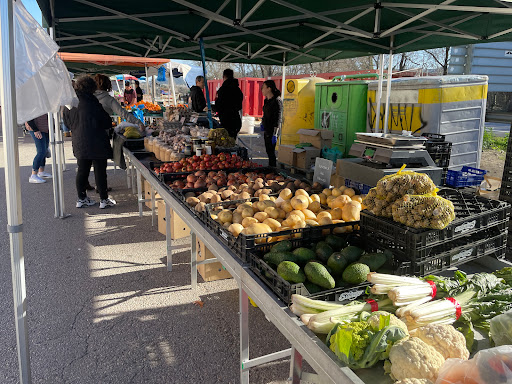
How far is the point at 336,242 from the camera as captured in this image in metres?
2.28

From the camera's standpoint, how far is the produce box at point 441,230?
1.98 m

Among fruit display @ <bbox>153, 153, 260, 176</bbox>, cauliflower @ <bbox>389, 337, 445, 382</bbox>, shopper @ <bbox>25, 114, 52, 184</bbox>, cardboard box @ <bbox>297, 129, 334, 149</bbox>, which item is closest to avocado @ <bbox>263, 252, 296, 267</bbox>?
cauliflower @ <bbox>389, 337, 445, 382</bbox>

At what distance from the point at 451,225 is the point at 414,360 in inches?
39.9

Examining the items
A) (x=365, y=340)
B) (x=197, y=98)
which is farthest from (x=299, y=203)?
(x=197, y=98)

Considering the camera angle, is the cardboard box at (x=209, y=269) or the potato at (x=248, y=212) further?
the cardboard box at (x=209, y=269)

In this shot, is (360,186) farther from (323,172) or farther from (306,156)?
(306,156)

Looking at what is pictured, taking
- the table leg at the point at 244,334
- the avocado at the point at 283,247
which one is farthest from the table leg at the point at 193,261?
the avocado at the point at 283,247

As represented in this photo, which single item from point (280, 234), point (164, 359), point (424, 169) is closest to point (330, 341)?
point (280, 234)

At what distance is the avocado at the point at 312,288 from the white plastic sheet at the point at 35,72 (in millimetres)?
1943

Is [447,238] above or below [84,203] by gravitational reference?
above

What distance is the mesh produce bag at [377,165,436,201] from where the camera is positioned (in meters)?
2.19

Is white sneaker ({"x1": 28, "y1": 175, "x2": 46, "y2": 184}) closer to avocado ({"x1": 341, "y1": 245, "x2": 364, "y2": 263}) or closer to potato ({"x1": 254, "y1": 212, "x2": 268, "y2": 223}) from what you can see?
potato ({"x1": 254, "y1": 212, "x2": 268, "y2": 223})

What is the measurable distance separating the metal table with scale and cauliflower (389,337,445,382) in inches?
96.0

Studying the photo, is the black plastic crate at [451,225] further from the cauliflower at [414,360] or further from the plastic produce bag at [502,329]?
the cauliflower at [414,360]
